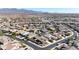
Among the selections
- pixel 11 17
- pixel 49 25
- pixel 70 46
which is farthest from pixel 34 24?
pixel 70 46

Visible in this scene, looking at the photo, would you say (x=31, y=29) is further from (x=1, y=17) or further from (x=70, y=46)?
(x=70, y=46)

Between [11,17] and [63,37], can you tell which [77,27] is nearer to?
[63,37]

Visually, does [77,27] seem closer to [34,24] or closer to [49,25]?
[49,25]

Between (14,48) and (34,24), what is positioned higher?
(34,24)
